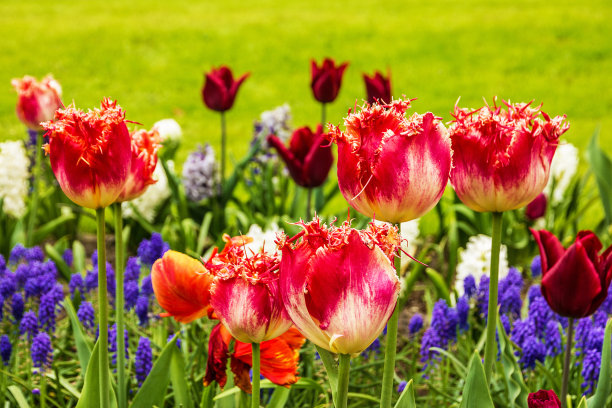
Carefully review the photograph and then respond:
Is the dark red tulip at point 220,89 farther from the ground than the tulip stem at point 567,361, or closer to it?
farther from the ground

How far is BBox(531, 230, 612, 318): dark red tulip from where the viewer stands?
1.66 m

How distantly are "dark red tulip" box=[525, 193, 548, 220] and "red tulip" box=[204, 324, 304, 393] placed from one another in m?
2.46

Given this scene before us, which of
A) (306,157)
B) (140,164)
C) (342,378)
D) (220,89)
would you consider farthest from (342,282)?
(220,89)

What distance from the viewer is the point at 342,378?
3.80ft

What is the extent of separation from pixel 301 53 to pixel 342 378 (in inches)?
311

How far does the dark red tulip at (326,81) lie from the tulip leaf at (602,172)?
1.30 metres

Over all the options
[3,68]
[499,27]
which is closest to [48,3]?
[3,68]

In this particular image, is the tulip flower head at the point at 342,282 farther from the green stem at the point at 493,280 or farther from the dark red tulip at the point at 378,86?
the dark red tulip at the point at 378,86

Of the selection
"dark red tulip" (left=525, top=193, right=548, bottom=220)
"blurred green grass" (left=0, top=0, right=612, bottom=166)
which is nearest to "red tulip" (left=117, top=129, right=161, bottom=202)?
"dark red tulip" (left=525, top=193, right=548, bottom=220)

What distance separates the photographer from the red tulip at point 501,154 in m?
1.44

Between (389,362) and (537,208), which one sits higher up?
(537,208)

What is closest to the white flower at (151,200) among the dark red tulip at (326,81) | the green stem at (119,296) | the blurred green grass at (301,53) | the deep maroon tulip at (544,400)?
the dark red tulip at (326,81)

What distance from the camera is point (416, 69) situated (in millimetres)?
8336

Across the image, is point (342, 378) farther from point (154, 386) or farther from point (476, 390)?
point (154, 386)
